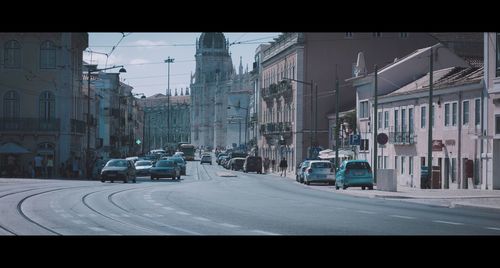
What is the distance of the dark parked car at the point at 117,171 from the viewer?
2184 inches

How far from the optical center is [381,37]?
88.4 meters

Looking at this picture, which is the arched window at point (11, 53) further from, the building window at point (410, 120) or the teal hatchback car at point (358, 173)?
the teal hatchback car at point (358, 173)

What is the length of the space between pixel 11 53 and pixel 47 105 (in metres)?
5.07

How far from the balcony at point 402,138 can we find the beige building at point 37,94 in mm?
27225

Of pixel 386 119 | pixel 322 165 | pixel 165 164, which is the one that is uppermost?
pixel 386 119

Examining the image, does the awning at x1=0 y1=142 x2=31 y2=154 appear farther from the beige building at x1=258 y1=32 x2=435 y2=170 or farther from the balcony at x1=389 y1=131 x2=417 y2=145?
the beige building at x1=258 y1=32 x2=435 y2=170

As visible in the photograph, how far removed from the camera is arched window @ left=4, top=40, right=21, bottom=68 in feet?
233

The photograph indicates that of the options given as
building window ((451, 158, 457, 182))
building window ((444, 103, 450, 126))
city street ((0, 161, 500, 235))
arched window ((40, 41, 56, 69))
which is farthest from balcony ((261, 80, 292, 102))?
city street ((0, 161, 500, 235))

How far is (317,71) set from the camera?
298 ft

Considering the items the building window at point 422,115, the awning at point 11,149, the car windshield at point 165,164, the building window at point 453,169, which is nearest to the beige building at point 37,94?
the awning at point 11,149

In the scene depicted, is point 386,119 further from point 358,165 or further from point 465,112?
point 358,165

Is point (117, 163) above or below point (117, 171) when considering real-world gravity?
above

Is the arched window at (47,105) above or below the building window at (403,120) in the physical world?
above

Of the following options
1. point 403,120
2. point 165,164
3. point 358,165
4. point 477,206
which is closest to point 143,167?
point 165,164
